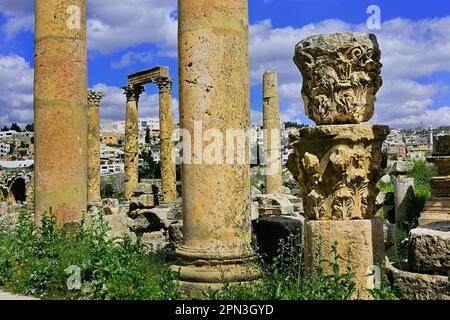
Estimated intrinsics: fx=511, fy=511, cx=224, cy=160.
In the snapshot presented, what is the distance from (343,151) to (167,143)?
765 inches

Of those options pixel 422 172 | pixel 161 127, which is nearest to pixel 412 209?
pixel 422 172

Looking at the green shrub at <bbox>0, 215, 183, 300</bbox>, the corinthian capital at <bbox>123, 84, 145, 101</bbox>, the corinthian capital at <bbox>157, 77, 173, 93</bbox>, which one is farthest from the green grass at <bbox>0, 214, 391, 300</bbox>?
the corinthian capital at <bbox>123, 84, 145, 101</bbox>

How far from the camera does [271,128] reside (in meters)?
22.1

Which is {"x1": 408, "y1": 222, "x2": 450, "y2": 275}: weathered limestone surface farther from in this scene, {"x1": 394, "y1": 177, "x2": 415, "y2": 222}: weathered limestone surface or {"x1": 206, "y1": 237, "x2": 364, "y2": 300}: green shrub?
{"x1": 394, "y1": 177, "x2": 415, "y2": 222}: weathered limestone surface

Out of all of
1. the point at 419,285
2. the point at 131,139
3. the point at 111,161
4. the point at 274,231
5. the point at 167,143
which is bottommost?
the point at 419,285

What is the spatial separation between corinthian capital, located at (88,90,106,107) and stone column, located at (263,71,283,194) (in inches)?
366

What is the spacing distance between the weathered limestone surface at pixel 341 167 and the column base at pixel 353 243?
0.41 ft

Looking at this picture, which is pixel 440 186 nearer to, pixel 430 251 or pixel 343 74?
pixel 430 251

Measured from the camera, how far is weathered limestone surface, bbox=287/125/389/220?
19.0 feet

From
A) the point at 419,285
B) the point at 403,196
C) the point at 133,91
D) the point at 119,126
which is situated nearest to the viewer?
the point at 419,285

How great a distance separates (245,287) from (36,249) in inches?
138

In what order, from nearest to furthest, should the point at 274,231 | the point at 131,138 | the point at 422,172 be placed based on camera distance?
the point at 274,231
the point at 422,172
the point at 131,138

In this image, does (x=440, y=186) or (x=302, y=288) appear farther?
(x=440, y=186)

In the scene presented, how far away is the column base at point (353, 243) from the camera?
5703 millimetres
